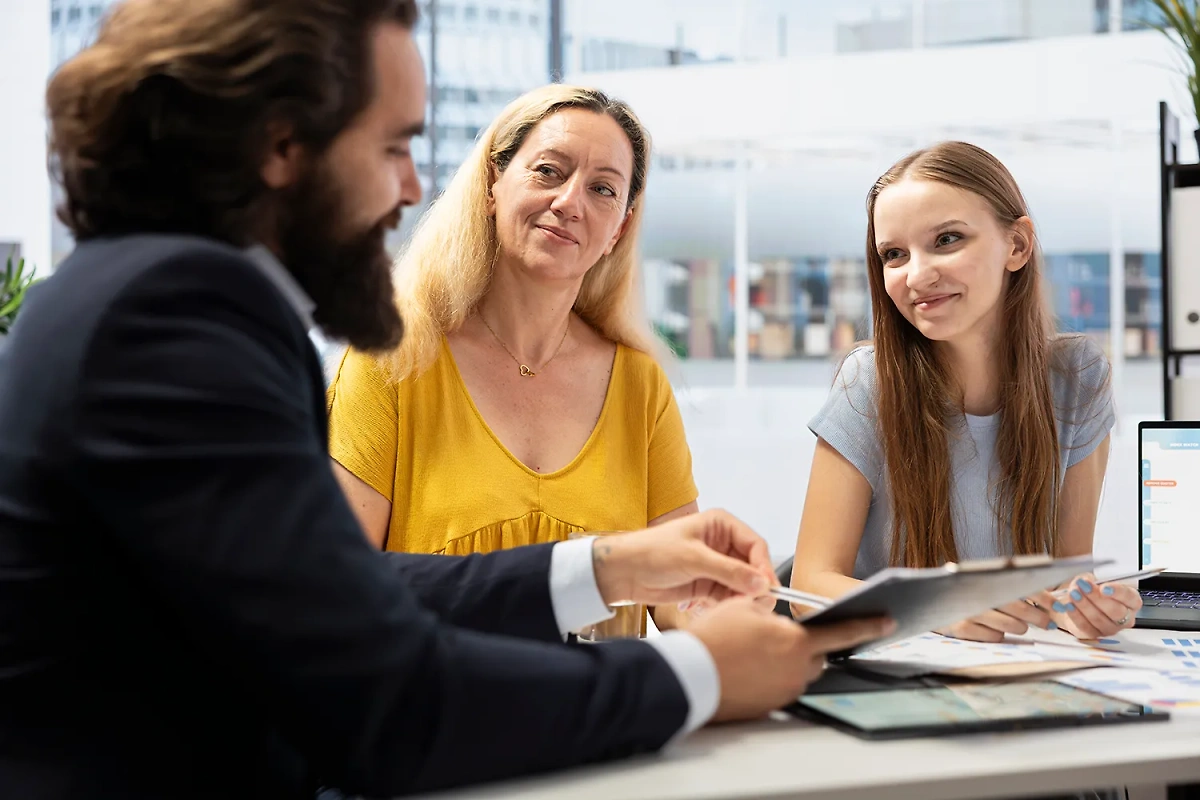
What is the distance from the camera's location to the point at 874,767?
3.09 feet

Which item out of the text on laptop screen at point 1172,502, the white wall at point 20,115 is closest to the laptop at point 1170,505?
the text on laptop screen at point 1172,502

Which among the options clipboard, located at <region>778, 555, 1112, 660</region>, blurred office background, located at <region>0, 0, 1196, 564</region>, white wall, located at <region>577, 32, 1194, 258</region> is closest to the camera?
clipboard, located at <region>778, 555, 1112, 660</region>

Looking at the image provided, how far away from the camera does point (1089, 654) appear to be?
4.79 feet

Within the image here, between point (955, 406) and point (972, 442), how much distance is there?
75 mm

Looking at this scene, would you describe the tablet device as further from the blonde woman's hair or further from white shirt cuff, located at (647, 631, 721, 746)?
the blonde woman's hair

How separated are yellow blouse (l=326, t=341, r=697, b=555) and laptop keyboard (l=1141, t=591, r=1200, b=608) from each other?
87 centimetres

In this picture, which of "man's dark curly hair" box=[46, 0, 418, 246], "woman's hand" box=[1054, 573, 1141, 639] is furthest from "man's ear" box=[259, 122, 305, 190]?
"woman's hand" box=[1054, 573, 1141, 639]

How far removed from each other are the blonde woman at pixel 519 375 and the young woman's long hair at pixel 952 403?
0.43 meters

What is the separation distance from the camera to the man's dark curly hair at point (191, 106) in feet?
2.96

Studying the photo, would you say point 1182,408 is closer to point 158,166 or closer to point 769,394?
point 158,166

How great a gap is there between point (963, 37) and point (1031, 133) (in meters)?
0.60

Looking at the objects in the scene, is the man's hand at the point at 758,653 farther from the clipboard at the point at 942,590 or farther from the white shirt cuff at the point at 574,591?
the white shirt cuff at the point at 574,591

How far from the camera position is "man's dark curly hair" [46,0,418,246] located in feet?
2.96

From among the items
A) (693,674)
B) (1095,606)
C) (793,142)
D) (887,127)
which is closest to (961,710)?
(693,674)
